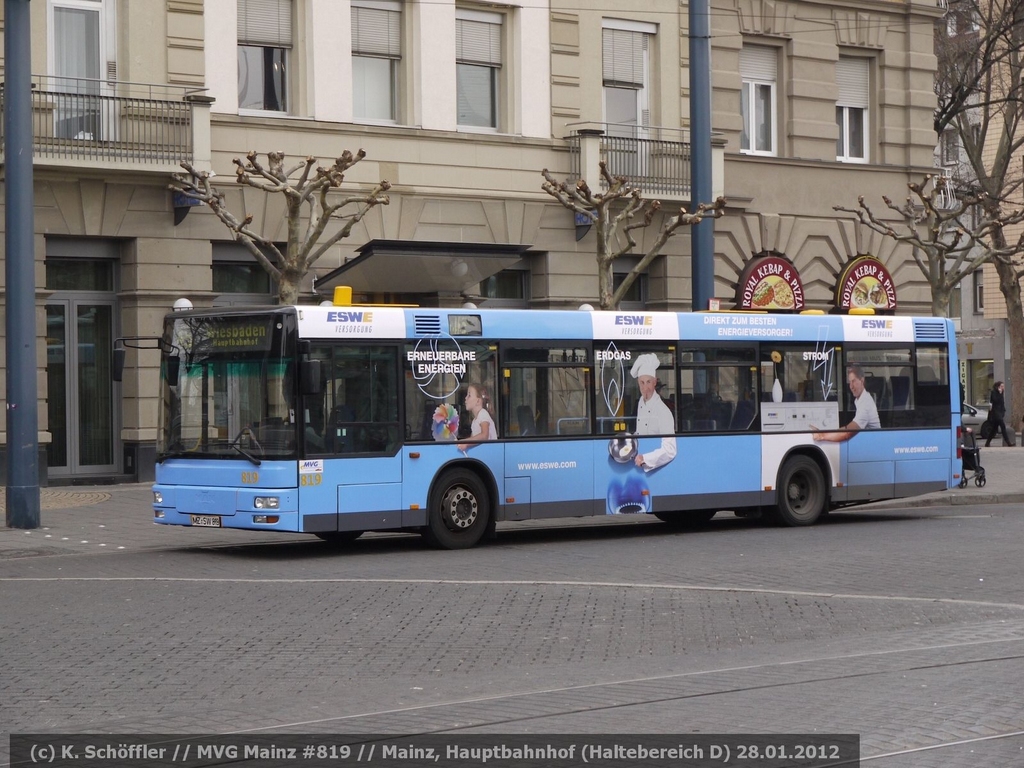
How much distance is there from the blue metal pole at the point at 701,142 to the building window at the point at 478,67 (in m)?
6.56

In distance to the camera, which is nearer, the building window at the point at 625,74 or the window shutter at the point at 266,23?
the window shutter at the point at 266,23

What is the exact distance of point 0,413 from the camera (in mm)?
23859

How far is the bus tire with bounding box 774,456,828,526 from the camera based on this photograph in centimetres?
1972

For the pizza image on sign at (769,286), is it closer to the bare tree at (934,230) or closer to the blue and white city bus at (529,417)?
the bare tree at (934,230)

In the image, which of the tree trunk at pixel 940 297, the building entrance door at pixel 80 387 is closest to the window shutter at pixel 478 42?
the building entrance door at pixel 80 387

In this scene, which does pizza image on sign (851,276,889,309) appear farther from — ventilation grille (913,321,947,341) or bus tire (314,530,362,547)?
bus tire (314,530,362,547)

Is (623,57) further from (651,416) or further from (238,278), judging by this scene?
(651,416)

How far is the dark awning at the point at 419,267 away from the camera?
84.0ft

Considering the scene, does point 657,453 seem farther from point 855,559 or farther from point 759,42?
point 759,42

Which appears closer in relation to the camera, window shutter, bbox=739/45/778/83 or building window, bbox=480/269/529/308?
building window, bbox=480/269/529/308

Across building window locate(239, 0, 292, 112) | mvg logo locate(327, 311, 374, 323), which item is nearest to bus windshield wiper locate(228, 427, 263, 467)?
mvg logo locate(327, 311, 374, 323)

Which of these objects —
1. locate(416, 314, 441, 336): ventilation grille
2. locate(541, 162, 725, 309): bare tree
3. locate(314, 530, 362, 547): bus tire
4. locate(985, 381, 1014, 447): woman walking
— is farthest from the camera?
locate(985, 381, 1014, 447): woman walking

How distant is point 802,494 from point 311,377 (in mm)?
7417
